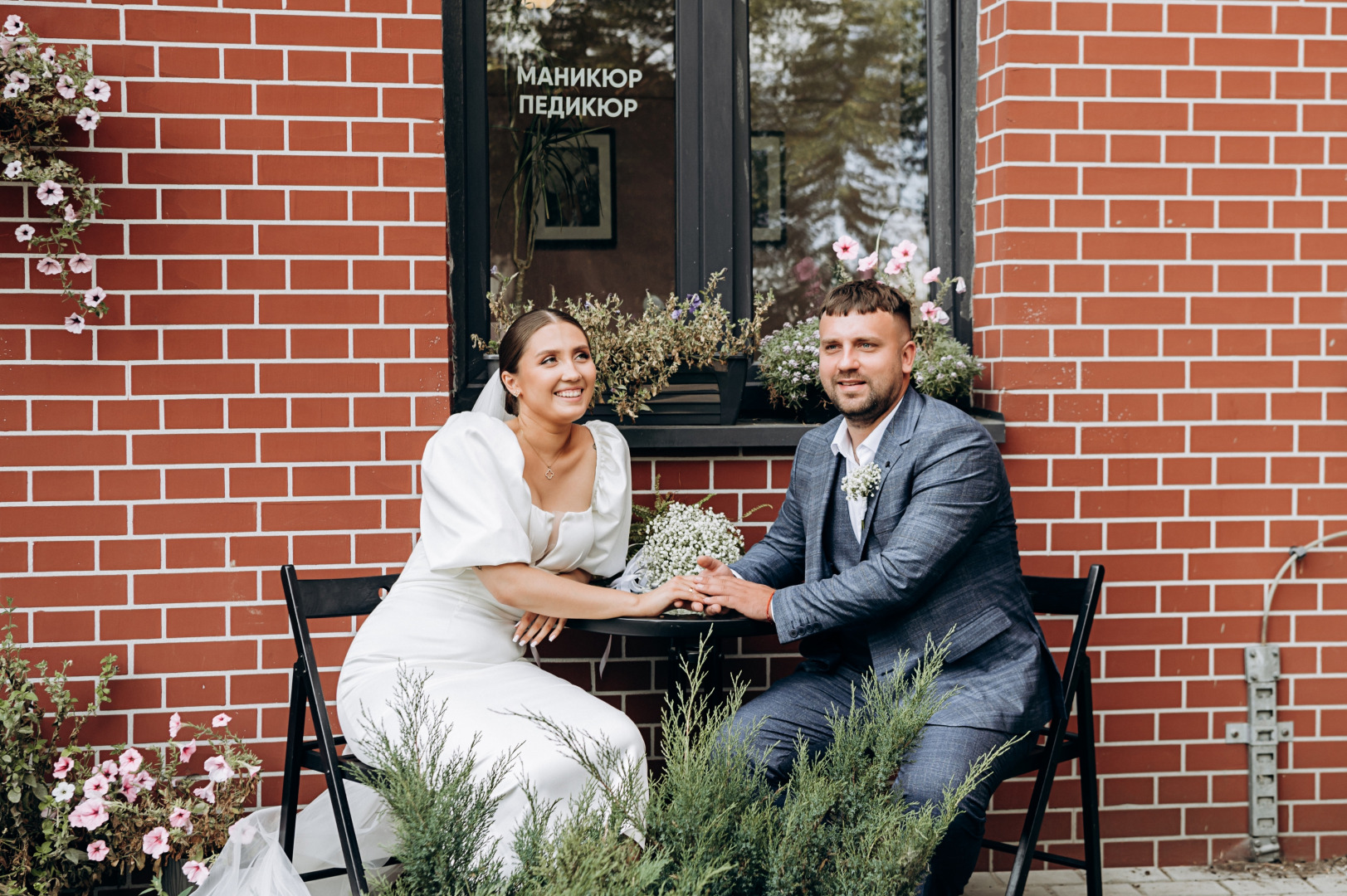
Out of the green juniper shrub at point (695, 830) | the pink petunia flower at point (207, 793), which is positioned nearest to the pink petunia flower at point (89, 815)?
the pink petunia flower at point (207, 793)

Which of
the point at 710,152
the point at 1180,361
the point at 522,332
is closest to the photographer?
the point at 522,332

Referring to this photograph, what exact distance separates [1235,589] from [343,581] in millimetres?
2794

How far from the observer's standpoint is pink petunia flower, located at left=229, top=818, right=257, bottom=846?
2.83 metres

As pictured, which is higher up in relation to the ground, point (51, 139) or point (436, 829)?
point (51, 139)

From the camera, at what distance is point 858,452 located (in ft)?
9.91

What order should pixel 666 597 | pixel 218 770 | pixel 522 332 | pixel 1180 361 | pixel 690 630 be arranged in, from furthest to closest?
pixel 1180 361
pixel 218 770
pixel 522 332
pixel 666 597
pixel 690 630

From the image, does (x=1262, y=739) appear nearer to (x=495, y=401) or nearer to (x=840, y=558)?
(x=840, y=558)

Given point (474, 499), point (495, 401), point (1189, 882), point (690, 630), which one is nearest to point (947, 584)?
point (690, 630)

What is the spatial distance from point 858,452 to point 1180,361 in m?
1.30

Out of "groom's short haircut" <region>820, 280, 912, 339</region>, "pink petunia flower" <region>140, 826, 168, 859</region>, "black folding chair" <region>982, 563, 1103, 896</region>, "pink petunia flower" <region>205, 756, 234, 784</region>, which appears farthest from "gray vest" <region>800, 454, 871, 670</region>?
"pink petunia flower" <region>140, 826, 168, 859</region>

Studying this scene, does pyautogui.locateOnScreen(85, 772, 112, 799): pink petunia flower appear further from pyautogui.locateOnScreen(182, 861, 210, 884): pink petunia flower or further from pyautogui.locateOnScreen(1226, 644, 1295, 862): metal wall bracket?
pyautogui.locateOnScreen(1226, 644, 1295, 862): metal wall bracket

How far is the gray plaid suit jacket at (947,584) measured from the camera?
9.02 ft

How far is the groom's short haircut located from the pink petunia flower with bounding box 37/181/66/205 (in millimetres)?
2110

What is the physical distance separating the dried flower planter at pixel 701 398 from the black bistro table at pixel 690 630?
2.50 feet
